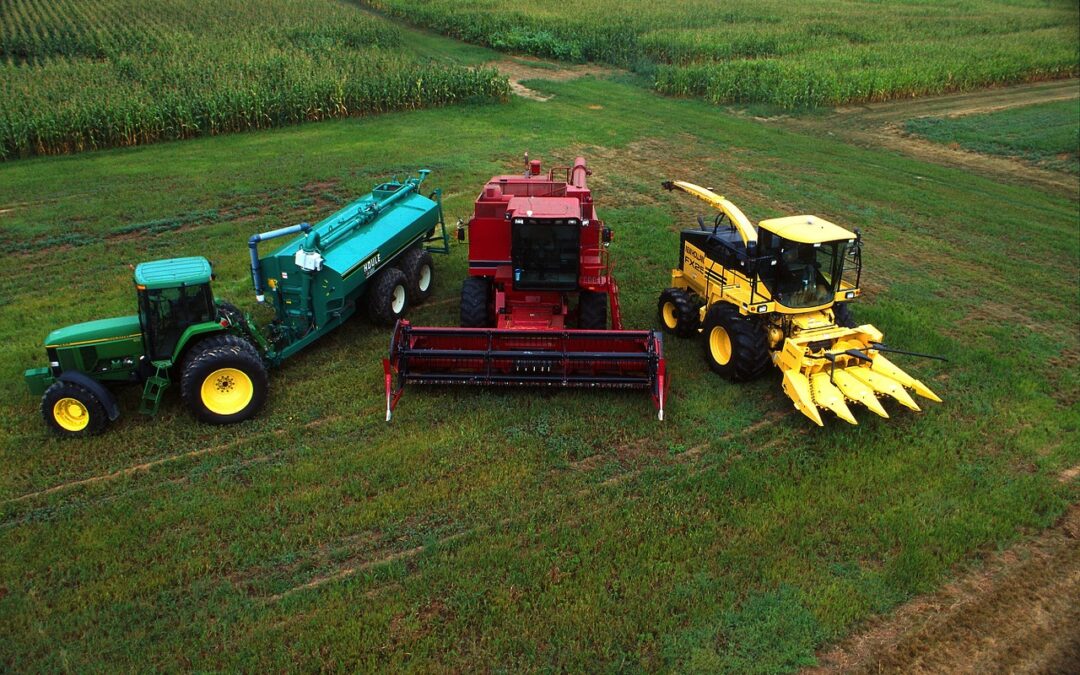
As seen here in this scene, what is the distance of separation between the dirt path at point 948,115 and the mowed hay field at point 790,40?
830 mm

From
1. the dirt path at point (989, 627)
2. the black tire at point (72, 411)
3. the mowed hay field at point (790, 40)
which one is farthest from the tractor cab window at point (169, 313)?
the mowed hay field at point (790, 40)

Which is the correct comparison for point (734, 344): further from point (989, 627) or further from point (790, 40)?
point (790, 40)

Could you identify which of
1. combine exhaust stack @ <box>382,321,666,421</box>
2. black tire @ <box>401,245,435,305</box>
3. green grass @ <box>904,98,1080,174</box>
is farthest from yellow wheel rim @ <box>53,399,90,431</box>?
green grass @ <box>904,98,1080,174</box>

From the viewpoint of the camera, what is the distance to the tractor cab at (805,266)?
9141 mm

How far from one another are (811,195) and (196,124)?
1688cm

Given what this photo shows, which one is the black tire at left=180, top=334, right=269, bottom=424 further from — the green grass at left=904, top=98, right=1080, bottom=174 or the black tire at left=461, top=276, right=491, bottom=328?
the green grass at left=904, top=98, right=1080, bottom=174

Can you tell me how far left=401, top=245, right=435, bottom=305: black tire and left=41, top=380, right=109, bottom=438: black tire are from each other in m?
4.73

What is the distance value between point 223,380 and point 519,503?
154 inches

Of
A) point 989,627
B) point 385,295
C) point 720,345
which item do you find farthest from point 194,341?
point 989,627

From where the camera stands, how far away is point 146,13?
37344 mm

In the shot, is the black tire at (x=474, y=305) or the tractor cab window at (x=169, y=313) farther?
the black tire at (x=474, y=305)

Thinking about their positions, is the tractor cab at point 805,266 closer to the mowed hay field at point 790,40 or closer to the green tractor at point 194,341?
the green tractor at point 194,341

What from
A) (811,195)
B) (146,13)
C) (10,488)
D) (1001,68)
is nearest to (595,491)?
(10,488)

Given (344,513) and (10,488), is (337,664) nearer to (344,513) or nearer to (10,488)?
(344,513)
